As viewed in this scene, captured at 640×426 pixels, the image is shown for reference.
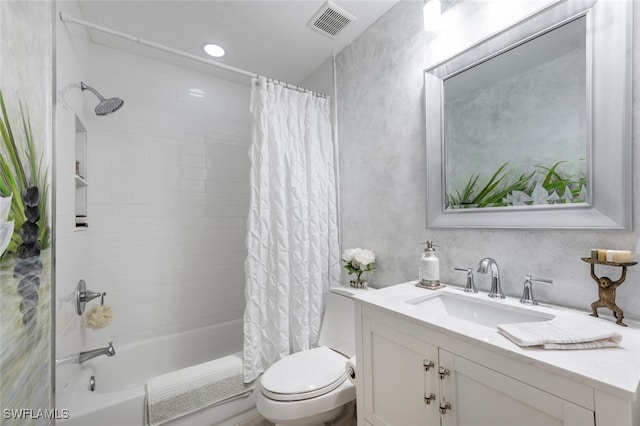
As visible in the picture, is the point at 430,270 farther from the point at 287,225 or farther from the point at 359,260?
the point at 287,225

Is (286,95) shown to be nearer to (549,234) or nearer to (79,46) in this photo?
(79,46)

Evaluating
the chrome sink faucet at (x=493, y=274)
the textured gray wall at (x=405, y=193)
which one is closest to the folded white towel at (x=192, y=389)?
the textured gray wall at (x=405, y=193)

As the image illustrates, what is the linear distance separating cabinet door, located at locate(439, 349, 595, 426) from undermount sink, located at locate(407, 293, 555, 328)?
1.13 ft

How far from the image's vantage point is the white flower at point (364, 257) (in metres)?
1.69

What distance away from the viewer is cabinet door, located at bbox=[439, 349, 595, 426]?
60 cm

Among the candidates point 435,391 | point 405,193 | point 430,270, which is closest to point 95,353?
point 435,391

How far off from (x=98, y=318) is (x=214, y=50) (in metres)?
1.98

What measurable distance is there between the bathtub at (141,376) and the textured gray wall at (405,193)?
124cm

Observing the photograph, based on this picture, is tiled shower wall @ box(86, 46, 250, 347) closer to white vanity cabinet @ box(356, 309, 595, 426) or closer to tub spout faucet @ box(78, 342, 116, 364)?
tub spout faucet @ box(78, 342, 116, 364)

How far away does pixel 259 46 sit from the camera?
1987mm

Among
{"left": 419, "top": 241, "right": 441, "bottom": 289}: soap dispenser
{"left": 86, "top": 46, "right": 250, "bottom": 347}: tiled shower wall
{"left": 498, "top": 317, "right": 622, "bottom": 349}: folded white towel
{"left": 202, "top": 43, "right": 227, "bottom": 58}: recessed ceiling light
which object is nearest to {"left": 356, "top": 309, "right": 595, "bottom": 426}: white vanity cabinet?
{"left": 498, "top": 317, "right": 622, "bottom": 349}: folded white towel

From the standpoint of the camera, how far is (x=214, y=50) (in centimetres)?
202

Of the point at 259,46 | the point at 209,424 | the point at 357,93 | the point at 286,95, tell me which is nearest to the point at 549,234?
the point at 357,93

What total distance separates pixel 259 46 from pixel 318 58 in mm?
479
